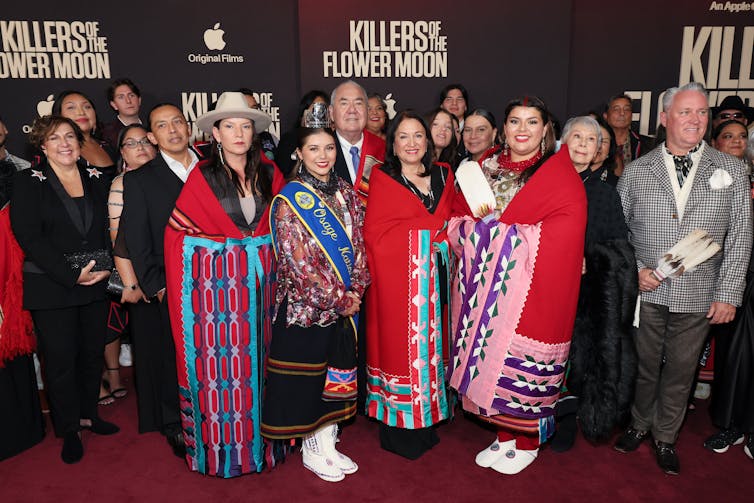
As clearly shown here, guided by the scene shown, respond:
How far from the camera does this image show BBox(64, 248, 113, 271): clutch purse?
2.98 meters

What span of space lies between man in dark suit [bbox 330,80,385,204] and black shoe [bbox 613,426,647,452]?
6.34 feet

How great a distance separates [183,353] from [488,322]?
1439mm

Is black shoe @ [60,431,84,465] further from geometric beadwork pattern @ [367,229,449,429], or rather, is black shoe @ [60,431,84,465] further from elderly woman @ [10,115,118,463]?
geometric beadwork pattern @ [367,229,449,429]

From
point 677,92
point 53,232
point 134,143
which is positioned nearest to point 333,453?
point 53,232

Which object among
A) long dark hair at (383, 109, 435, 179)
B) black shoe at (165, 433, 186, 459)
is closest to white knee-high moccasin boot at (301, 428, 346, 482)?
black shoe at (165, 433, 186, 459)

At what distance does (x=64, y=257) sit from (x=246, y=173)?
1.04 m

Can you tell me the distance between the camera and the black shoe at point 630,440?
3.11 metres

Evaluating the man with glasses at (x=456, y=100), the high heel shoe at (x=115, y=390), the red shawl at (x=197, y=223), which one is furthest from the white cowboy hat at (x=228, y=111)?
the man with glasses at (x=456, y=100)

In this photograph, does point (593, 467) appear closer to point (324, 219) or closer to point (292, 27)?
point (324, 219)

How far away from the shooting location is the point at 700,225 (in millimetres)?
2781

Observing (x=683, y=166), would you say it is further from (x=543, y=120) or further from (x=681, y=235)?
(x=543, y=120)

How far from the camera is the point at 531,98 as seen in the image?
107 inches

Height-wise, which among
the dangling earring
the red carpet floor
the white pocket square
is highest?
the dangling earring

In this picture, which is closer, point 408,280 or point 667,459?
point 408,280
